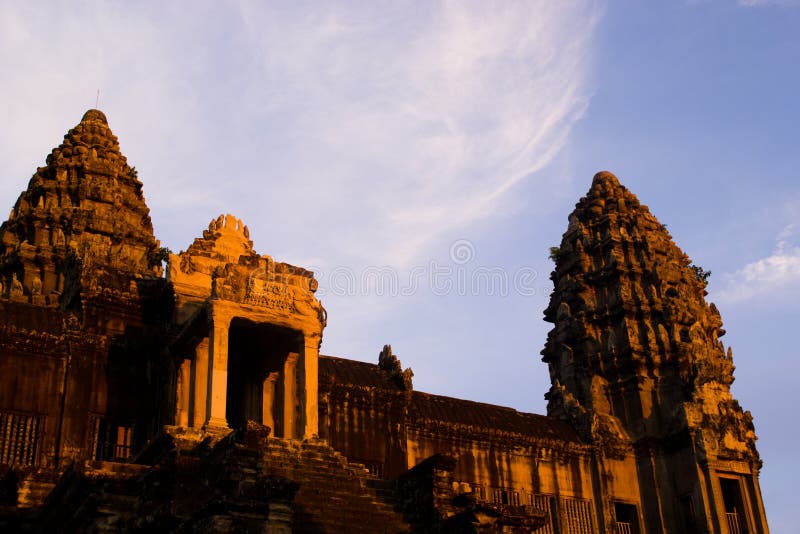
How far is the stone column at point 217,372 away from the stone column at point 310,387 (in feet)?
6.33

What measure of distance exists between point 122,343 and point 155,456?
4594 mm

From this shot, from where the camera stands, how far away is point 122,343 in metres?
24.4

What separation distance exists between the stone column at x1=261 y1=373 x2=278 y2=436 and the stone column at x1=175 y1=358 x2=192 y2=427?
202 cm

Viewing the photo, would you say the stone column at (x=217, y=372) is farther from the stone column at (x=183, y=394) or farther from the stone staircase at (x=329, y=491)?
the stone column at (x=183, y=394)

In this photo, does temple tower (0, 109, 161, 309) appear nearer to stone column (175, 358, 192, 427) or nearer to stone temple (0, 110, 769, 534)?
stone temple (0, 110, 769, 534)

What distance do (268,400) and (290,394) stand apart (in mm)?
1028

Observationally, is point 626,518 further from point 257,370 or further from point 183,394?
point 183,394

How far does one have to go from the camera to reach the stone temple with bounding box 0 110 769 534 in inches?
717

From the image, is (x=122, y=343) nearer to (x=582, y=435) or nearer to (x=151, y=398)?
(x=151, y=398)

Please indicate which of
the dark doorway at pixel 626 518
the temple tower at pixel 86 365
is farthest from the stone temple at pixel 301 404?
the dark doorway at pixel 626 518

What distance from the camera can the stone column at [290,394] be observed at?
78.9ft

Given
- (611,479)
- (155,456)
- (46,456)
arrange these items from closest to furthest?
(155,456)
(46,456)
(611,479)

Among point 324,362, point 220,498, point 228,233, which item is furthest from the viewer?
point 324,362

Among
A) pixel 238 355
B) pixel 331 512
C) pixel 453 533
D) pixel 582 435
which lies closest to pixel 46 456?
pixel 238 355
